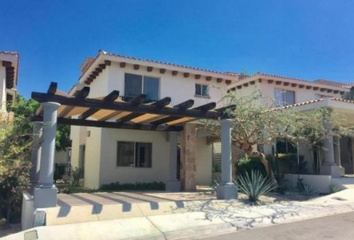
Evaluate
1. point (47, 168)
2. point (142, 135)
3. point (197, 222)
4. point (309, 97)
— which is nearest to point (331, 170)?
point (197, 222)

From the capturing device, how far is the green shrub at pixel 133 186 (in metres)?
16.3

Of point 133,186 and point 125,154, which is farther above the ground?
point 125,154

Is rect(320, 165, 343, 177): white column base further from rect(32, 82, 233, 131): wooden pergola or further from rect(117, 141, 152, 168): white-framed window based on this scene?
rect(117, 141, 152, 168): white-framed window

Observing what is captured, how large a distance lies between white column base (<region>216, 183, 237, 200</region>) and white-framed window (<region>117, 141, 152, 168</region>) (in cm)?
668

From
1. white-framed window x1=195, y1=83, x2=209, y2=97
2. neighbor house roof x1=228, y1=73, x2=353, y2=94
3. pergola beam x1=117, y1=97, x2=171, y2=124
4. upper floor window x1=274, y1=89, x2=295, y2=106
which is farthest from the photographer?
upper floor window x1=274, y1=89, x2=295, y2=106

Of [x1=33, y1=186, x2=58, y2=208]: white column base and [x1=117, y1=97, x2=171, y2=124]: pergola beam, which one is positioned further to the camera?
[x1=117, y1=97, x2=171, y2=124]: pergola beam

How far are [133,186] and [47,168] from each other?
7883 millimetres

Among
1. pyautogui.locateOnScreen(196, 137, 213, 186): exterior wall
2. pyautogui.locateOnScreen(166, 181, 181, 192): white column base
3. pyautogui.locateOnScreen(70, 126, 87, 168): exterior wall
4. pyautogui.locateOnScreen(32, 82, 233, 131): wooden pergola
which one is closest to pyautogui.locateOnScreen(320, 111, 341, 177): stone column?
pyautogui.locateOnScreen(32, 82, 233, 131): wooden pergola

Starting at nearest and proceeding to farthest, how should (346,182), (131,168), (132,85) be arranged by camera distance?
1. (346,182)
2. (131,168)
3. (132,85)

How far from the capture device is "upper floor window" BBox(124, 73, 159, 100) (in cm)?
1748

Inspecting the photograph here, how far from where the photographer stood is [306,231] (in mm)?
8547

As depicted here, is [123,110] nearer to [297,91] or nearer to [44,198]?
[44,198]

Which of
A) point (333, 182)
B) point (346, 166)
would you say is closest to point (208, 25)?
point (333, 182)

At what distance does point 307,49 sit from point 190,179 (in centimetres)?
926
